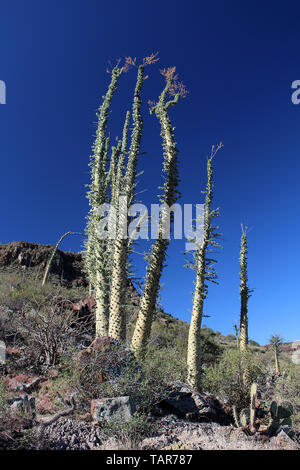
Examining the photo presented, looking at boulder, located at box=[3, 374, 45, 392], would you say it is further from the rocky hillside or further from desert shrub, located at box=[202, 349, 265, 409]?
the rocky hillside

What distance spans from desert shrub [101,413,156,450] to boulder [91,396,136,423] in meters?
0.07

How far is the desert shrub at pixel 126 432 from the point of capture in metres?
3.54

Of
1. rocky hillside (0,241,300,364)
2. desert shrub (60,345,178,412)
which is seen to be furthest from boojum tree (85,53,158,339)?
rocky hillside (0,241,300,364)

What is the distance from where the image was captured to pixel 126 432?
3.61m

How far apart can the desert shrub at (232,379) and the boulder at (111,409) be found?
4603 millimetres

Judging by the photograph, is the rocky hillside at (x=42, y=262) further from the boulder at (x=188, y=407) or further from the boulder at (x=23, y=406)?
the boulder at (x=23, y=406)

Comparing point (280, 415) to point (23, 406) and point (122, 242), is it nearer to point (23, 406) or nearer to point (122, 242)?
point (23, 406)

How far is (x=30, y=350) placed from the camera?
281 inches

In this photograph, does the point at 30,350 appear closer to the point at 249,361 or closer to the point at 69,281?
the point at 249,361

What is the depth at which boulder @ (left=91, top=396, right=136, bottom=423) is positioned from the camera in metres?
4.08

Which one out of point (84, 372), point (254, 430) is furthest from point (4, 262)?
point (254, 430)

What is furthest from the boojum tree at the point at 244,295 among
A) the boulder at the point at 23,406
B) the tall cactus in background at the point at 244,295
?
the boulder at the point at 23,406

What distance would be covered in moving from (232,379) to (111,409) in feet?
17.9
